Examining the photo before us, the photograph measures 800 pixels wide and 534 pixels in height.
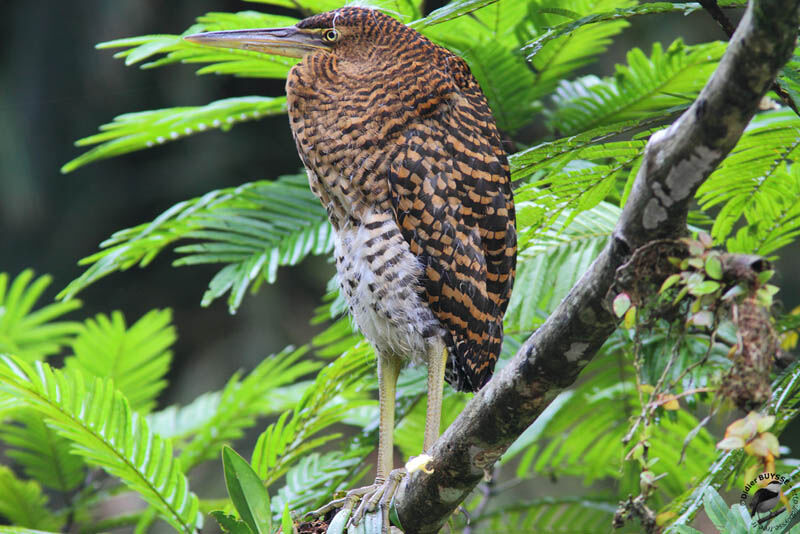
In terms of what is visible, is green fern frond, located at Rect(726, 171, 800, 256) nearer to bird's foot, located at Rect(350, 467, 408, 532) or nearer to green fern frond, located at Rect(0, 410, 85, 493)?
bird's foot, located at Rect(350, 467, 408, 532)

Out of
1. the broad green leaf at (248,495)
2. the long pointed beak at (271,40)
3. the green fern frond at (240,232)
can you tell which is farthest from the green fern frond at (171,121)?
the broad green leaf at (248,495)

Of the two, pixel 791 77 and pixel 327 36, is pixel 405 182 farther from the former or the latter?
pixel 791 77

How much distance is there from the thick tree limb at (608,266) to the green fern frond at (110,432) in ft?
2.32

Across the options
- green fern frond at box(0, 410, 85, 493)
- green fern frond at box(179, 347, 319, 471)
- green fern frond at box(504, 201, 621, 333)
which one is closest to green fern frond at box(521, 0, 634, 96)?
green fern frond at box(504, 201, 621, 333)

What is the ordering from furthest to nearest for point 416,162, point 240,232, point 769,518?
point 240,232 < point 416,162 < point 769,518

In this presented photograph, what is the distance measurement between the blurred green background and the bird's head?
12.3 ft

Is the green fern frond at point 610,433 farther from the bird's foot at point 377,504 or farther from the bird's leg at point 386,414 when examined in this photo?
the bird's foot at point 377,504

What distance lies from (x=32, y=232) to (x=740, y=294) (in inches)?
230

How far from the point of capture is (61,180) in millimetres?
5918

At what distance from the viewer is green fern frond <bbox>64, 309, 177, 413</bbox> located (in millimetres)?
2615

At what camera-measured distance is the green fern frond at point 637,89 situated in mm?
2186

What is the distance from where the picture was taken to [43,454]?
2.54 m

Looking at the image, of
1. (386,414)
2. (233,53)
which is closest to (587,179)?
(386,414)

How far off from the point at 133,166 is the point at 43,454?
151 inches
